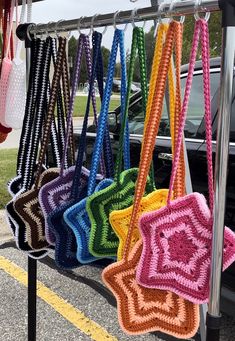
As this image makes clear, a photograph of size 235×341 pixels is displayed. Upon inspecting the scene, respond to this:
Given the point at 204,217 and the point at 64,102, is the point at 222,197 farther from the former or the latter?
the point at 64,102

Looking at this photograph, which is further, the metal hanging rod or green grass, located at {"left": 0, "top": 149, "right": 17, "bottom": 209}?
green grass, located at {"left": 0, "top": 149, "right": 17, "bottom": 209}

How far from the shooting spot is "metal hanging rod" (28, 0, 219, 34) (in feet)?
3.27

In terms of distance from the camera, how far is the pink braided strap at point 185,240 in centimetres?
99

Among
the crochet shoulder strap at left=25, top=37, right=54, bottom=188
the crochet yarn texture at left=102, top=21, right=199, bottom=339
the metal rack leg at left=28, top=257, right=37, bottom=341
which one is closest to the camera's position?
the crochet yarn texture at left=102, top=21, right=199, bottom=339

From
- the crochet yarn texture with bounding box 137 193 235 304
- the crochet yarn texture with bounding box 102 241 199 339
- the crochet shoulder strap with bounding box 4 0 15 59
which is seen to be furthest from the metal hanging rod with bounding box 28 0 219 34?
the crochet yarn texture with bounding box 102 241 199 339

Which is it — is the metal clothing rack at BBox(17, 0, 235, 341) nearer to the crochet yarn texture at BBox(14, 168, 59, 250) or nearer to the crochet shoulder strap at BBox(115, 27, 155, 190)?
the crochet shoulder strap at BBox(115, 27, 155, 190)

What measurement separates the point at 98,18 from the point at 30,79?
332 mm

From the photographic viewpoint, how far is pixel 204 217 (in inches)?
38.9

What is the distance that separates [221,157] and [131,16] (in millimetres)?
458

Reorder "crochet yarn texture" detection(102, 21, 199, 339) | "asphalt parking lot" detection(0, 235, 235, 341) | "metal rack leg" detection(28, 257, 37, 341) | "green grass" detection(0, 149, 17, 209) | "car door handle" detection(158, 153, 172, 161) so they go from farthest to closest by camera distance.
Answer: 1. "green grass" detection(0, 149, 17, 209)
2. "car door handle" detection(158, 153, 172, 161)
3. "asphalt parking lot" detection(0, 235, 235, 341)
4. "metal rack leg" detection(28, 257, 37, 341)
5. "crochet yarn texture" detection(102, 21, 199, 339)

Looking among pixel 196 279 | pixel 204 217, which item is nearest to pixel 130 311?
pixel 196 279

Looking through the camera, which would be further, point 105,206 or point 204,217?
point 105,206

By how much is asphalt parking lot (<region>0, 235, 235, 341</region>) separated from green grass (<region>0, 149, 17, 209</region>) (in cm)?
183

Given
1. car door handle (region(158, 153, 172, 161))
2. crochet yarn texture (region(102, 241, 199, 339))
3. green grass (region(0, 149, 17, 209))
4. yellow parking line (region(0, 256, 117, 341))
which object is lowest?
yellow parking line (region(0, 256, 117, 341))
